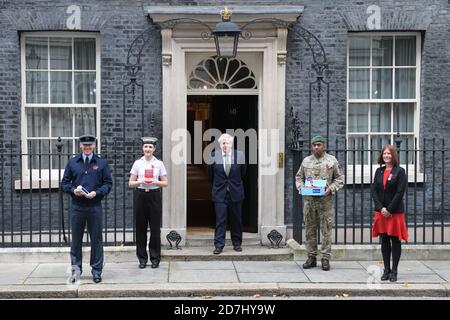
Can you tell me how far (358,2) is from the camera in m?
12.0

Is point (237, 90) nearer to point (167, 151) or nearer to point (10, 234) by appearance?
point (167, 151)

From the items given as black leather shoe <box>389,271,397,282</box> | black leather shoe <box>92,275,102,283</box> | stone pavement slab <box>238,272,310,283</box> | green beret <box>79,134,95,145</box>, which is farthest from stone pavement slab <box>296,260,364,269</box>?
green beret <box>79,134,95,145</box>

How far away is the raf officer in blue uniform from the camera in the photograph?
922 cm

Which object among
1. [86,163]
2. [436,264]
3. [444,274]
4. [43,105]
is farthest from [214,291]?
[43,105]

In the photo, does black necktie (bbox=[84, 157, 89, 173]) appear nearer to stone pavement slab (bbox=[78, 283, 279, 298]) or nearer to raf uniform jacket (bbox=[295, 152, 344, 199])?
stone pavement slab (bbox=[78, 283, 279, 298])

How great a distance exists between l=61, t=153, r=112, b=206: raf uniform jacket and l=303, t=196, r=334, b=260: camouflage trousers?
280 centimetres

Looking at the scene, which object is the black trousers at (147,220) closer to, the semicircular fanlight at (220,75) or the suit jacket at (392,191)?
the semicircular fanlight at (220,75)

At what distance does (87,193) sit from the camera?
9180mm

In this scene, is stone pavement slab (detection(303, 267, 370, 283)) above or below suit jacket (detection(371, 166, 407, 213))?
below

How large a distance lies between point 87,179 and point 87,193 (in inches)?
7.0

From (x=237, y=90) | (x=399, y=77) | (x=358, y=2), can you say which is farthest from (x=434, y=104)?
(x=237, y=90)

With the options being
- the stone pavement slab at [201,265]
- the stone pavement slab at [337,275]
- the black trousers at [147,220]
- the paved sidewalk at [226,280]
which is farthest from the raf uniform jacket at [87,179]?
the stone pavement slab at [337,275]

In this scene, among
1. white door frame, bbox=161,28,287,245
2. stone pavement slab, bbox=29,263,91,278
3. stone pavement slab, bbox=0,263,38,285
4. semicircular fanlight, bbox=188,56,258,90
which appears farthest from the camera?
semicircular fanlight, bbox=188,56,258,90

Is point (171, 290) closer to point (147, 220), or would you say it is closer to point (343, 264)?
point (147, 220)
